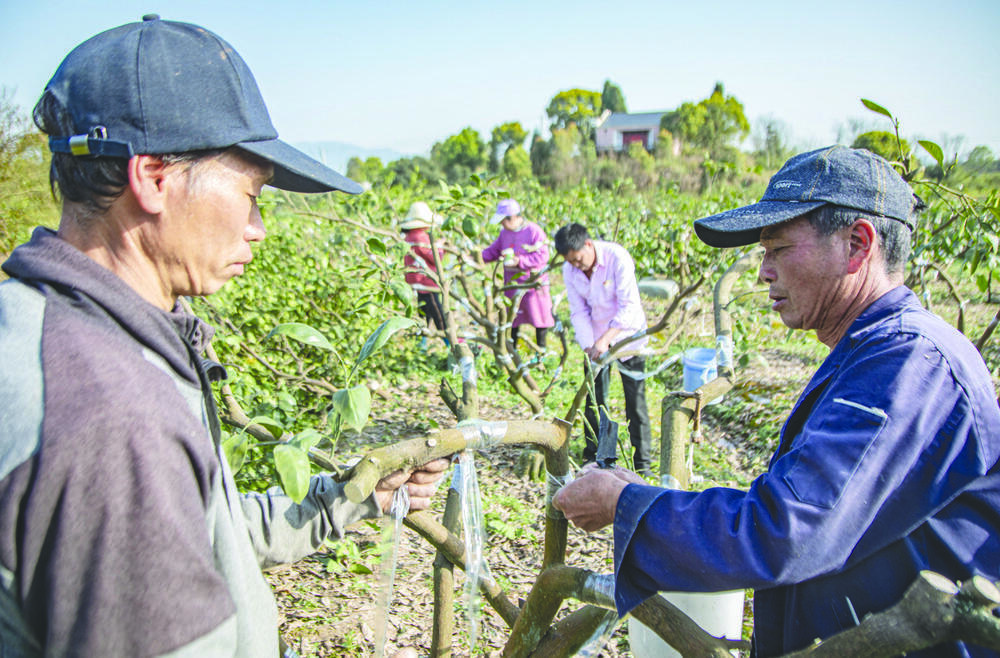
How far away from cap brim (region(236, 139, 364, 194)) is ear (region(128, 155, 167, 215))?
14 cm

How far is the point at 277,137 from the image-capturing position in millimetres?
1107

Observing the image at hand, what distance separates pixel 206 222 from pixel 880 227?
138cm

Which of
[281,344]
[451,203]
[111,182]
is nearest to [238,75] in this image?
[111,182]

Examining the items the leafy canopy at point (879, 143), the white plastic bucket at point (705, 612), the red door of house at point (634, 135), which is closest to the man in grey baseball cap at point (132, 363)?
the white plastic bucket at point (705, 612)

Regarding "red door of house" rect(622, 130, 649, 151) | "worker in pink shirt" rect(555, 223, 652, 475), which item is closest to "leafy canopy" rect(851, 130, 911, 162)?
"worker in pink shirt" rect(555, 223, 652, 475)

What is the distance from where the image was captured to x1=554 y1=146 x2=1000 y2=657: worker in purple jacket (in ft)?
3.44

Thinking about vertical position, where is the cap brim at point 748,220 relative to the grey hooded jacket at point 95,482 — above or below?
above

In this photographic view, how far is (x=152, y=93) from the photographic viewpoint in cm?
92

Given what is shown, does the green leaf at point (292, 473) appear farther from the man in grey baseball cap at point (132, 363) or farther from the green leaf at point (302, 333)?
the green leaf at point (302, 333)

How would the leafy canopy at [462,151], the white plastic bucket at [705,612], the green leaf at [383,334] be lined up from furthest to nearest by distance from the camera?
the leafy canopy at [462,151] → the white plastic bucket at [705,612] → the green leaf at [383,334]

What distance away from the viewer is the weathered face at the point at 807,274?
1.38m

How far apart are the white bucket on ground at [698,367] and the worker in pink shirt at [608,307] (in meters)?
0.35

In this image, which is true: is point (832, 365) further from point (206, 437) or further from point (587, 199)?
point (587, 199)

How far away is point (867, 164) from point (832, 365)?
46 centimetres
